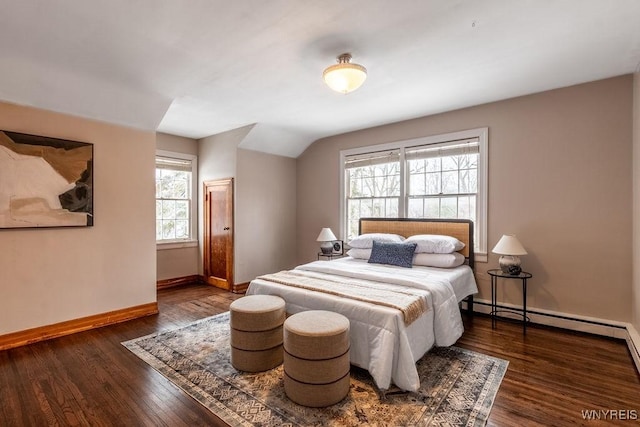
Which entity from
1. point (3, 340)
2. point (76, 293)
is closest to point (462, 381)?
point (76, 293)

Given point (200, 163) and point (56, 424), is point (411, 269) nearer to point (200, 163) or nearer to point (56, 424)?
point (56, 424)

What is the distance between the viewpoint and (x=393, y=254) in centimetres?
387

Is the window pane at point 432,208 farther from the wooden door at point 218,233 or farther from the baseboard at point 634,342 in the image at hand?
the wooden door at point 218,233

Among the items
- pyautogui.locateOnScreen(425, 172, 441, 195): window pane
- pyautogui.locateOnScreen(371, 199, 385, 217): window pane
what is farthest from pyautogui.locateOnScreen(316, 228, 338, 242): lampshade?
pyautogui.locateOnScreen(425, 172, 441, 195): window pane

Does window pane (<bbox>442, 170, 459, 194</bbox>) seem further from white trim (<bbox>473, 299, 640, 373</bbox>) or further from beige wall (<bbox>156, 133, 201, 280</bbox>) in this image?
beige wall (<bbox>156, 133, 201, 280</bbox>)

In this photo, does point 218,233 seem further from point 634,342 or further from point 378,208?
point 634,342

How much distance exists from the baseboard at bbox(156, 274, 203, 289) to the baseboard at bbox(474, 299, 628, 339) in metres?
4.97

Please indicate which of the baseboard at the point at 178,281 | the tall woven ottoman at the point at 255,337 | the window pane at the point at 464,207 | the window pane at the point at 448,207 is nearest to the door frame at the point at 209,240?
the baseboard at the point at 178,281

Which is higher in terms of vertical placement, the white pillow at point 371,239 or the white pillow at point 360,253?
the white pillow at point 371,239

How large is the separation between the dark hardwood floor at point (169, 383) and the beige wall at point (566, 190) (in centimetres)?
52

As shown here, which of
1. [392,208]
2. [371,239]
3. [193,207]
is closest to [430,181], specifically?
[392,208]

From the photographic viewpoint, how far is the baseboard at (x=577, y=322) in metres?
3.15

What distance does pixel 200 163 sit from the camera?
580cm

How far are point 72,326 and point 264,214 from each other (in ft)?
9.92
